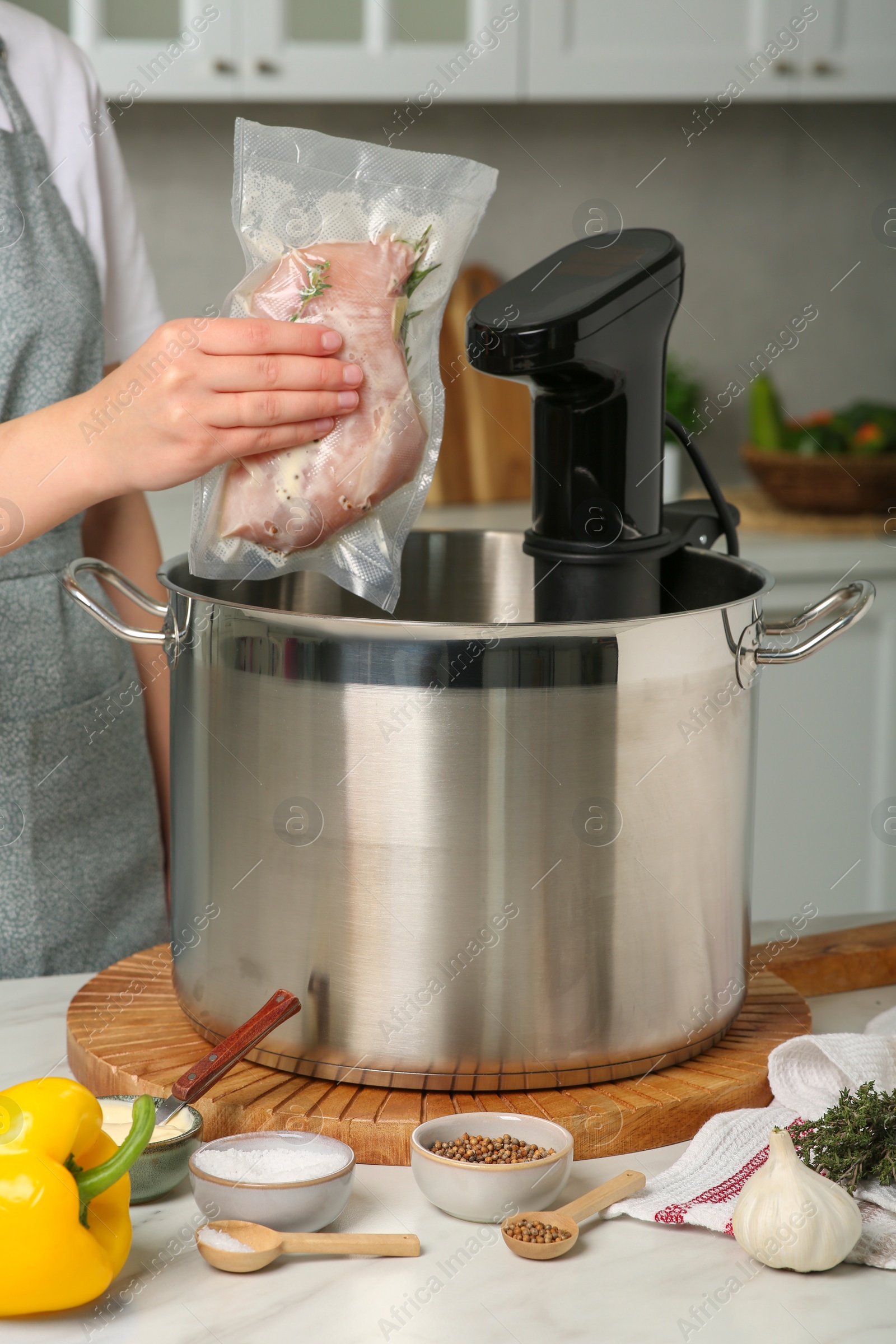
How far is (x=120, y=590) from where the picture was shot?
76 centimetres

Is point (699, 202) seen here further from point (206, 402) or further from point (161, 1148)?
point (161, 1148)

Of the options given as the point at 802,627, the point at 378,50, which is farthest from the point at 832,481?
the point at 802,627

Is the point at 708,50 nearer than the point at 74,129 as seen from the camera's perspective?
No

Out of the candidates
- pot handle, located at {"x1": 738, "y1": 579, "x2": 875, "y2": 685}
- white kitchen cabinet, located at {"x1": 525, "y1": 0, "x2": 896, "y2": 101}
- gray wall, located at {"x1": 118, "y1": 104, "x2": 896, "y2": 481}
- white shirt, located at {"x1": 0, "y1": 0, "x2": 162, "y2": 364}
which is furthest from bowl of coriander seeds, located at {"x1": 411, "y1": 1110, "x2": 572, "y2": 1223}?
gray wall, located at {"x1": 118, "y1": 104, "x2": 896, "y2": 481}

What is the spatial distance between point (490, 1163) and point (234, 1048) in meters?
0.15

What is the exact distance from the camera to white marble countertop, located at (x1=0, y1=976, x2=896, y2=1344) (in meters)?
0.50

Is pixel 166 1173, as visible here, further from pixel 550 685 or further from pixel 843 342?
pixel 843 342

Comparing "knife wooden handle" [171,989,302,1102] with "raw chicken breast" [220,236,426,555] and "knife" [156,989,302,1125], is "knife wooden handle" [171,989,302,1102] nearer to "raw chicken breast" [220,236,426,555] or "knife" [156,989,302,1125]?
"knife" [156,989,302,1125]

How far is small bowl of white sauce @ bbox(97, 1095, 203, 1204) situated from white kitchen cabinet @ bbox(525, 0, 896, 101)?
190 centimetres

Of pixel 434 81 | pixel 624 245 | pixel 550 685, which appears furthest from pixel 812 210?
pixel 550 685

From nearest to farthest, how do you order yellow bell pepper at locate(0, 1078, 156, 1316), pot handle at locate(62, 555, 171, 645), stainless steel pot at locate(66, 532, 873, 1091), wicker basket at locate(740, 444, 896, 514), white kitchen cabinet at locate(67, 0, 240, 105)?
yellow bell pepper at locate(0, 1078, 156, 1316)
stainless steel pot at locate(66, 532, 873, 1091)
pot handle at locate(62, 555, 171, 645)
white kitchen cabinet at locate(67, 0, 240, 105)
wicker basket at locate(740, 444, 896, 514)

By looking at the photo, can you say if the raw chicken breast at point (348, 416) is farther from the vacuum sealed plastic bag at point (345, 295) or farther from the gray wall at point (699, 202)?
the gray wall at point (699, 202)

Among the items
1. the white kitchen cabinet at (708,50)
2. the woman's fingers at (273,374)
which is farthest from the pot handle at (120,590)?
the white kitchen cabinet at (708,50)

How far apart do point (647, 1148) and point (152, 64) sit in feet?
6.00
